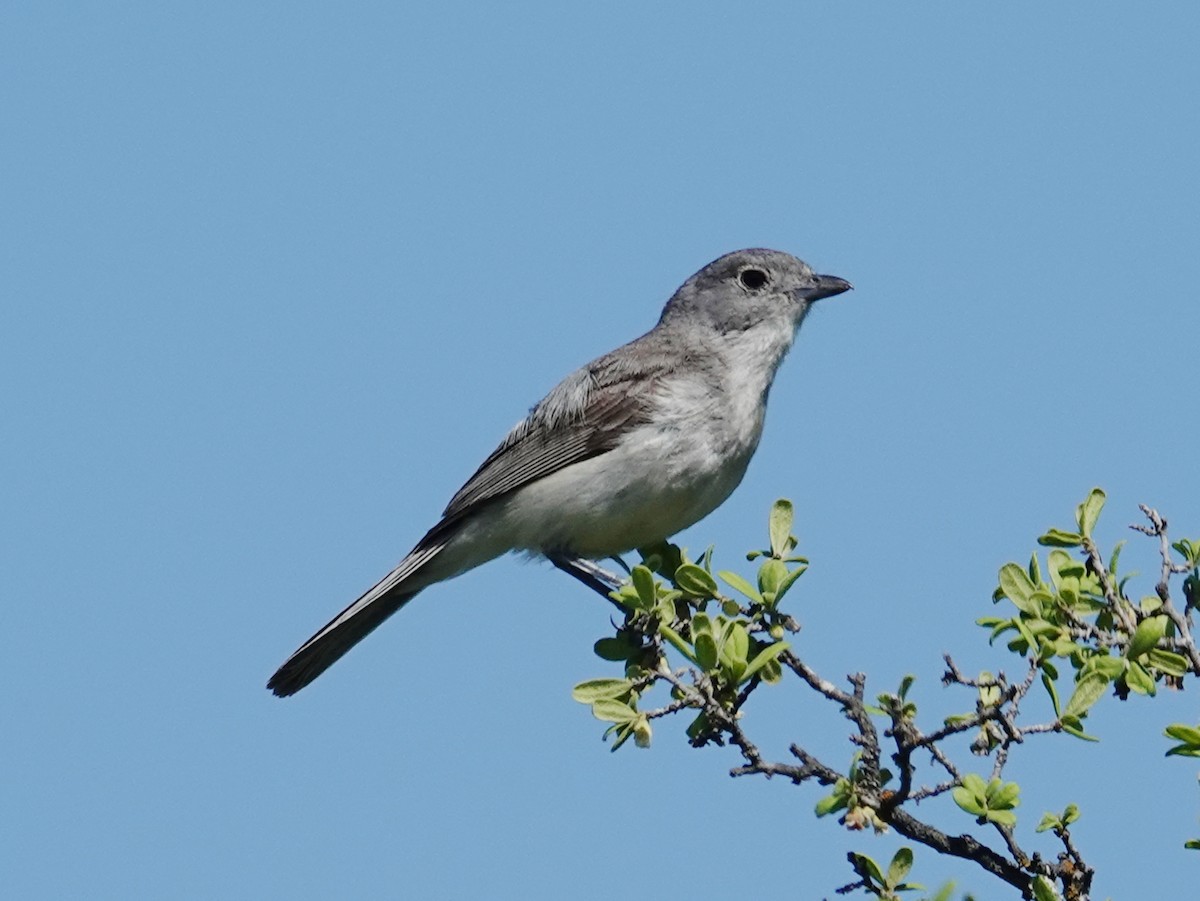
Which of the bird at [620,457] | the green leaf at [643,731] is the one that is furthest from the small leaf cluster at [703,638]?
the bird at [620,457]

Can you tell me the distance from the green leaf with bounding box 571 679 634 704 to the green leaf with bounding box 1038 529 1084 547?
1289 mm

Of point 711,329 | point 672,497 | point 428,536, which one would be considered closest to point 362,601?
point 428,536

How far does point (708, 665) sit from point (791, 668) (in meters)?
0.27

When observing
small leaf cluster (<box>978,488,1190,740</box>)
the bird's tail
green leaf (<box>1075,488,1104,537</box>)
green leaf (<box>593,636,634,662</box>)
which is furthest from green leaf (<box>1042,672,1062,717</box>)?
the bird's tail

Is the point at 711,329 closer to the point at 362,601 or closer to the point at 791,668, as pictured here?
the point at 362,601

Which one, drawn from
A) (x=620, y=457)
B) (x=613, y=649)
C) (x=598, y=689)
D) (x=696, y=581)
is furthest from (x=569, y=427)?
(x=598, y=689)

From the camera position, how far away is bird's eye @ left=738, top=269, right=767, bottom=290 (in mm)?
8531

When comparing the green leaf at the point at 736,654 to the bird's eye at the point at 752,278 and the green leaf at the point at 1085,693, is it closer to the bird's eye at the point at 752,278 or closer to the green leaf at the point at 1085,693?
the green leaf at the point at 1085,693

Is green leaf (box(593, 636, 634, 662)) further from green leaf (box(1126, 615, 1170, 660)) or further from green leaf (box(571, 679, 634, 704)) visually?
green leaf (box(1126, 615, 1170, 660))

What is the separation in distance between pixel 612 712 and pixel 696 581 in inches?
23.8

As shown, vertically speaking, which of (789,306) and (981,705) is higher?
(789,306)

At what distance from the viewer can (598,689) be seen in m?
4.49

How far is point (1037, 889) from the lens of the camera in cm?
359

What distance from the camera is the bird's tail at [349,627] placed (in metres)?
7.73
